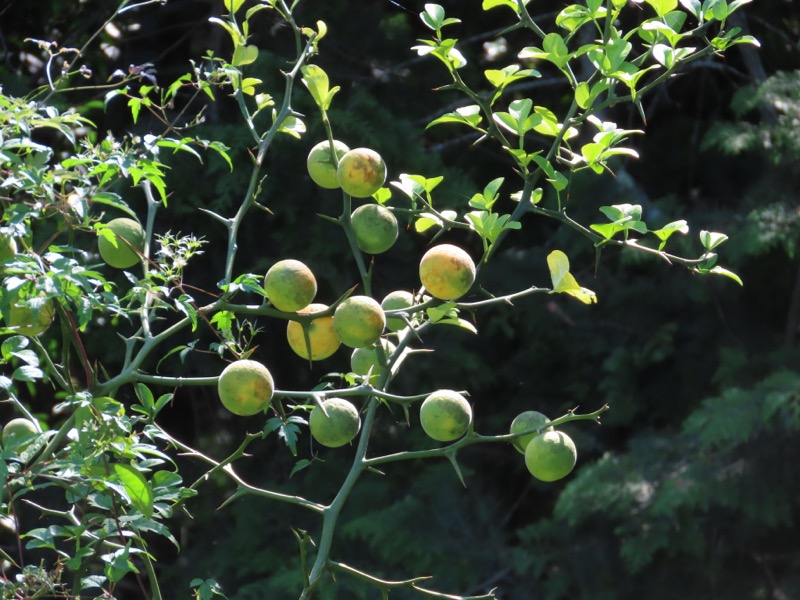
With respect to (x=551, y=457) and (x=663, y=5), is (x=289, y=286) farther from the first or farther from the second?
(x=663, y=5)

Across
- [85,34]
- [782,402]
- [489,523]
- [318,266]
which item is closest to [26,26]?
[85,34]

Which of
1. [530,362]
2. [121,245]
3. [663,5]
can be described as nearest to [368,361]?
[121,245]

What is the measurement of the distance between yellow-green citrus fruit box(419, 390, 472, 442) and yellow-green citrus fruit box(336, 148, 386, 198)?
0.52 feet

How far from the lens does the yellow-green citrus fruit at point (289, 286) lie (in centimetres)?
70

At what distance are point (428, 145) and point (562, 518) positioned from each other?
1068mm

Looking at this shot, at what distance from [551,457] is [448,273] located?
144mm

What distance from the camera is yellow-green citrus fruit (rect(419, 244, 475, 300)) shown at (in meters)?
0.69

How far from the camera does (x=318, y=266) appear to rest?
2.13m

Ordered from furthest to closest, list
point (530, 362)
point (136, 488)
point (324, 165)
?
point (530, 362), point (324, 165), point (136, 488)

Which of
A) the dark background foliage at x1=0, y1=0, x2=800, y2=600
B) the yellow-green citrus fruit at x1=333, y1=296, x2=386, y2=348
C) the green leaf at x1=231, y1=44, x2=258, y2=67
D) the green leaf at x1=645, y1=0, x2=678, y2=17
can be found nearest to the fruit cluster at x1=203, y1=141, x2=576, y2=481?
the yellow-green citrus fruit at x1=333, y1=296, x2=386, y2=348

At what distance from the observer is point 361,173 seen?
28.9 inches

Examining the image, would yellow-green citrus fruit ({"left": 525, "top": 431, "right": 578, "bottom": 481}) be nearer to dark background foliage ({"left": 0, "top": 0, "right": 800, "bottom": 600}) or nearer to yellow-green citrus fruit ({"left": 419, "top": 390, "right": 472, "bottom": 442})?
yellow-green citrus fruit ({"left": 419, "top": 390, "right": 472, "bottom": 442})

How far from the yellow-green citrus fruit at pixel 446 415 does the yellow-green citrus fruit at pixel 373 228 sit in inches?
4.8

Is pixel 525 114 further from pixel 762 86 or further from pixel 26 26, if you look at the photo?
pixel 26 26
